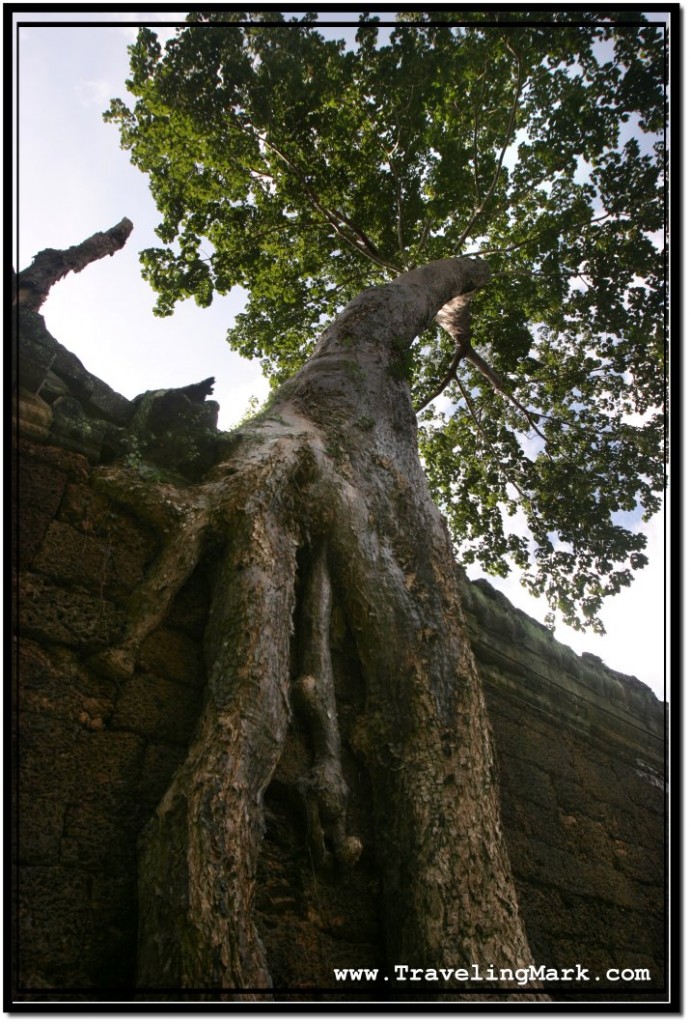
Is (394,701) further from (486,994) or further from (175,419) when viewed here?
(175,419)

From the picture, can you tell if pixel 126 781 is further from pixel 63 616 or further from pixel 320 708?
pixel 320 708

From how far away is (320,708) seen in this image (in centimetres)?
221

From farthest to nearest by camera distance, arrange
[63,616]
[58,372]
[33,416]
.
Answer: [58,372]
[33,416]
[63,616]

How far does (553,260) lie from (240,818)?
21.4 feet

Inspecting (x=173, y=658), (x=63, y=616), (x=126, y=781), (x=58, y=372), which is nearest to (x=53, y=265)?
(x=58, y=372)

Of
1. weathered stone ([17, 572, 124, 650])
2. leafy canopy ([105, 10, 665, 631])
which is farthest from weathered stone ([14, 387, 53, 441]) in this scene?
leafy canopy ([105, 10, 665, 631])

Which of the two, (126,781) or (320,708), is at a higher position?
(320,708)

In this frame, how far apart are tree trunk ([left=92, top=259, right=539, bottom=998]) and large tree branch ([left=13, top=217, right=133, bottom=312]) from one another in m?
0.79

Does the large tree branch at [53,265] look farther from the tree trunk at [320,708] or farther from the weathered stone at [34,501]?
the tree trunk at [320,708]

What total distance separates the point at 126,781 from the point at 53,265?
2.09m

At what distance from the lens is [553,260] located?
648 centimetres

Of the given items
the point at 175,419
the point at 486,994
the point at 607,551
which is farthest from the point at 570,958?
the point at 607,551

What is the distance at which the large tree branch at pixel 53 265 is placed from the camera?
2391 millimetres

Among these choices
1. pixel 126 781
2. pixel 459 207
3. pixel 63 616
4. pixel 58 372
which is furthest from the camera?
pixel 459 207
